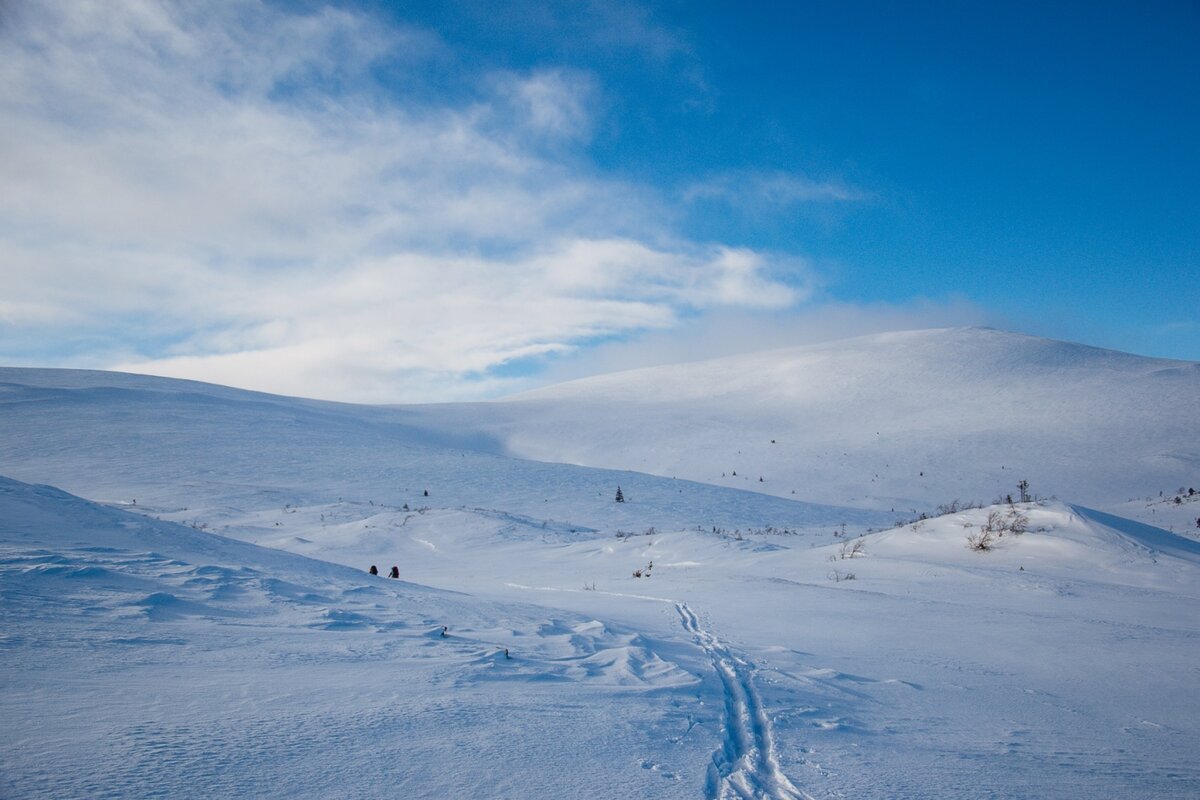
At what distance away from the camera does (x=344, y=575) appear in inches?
304

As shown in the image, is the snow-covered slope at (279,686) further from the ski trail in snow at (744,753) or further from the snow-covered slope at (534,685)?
the ski trail in snow at (744,753)

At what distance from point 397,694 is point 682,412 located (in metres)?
43.4

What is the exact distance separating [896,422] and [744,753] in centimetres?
4105

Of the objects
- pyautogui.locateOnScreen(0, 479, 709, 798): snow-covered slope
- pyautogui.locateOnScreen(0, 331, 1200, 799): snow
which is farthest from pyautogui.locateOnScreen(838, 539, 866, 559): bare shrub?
pyautogui.locateOnScreen(0, 479, 709, 798): snow-covered slope

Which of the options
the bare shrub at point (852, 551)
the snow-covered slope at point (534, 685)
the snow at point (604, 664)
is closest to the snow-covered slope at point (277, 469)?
the bare shrub at point (852, 551)

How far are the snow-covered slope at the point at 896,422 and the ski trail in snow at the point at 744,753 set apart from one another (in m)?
24.7

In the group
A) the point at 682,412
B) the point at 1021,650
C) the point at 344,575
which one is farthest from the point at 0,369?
the point at 1021,650

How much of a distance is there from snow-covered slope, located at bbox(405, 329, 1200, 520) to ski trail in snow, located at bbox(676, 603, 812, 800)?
24.7 m

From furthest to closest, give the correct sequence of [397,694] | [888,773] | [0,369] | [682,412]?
[682,412] < [0,369] < [397,694] < [888,773]

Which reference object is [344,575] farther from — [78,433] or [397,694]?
[78,433]

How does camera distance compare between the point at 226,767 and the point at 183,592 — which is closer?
the point at 226,767

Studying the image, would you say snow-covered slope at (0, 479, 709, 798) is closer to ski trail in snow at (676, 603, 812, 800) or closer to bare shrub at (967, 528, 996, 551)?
ski trail in snow at (676, 603, 812, 800)

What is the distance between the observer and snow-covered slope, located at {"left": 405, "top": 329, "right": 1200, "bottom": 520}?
99.7ft

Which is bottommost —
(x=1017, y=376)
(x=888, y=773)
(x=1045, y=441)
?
(x=888, y=773)
